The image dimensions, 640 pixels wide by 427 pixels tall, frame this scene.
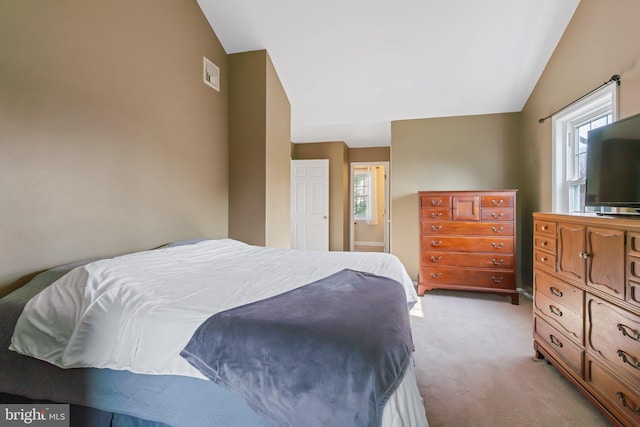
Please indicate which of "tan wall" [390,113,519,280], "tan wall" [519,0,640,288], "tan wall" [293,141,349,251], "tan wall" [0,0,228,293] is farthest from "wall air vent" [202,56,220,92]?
"tan wall" [519,0,640,288]

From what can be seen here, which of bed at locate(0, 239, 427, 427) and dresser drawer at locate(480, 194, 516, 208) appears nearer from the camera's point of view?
bed at locate(0, 239, 427, 427)

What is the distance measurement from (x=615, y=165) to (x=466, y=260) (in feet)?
6.57

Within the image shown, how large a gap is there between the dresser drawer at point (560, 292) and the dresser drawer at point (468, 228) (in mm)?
1290

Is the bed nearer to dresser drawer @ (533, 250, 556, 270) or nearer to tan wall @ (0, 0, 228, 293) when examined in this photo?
tan wall @ (0, 0, 228, 293)

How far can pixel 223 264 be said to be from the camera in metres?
1.91

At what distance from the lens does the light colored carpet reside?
1.55 metres

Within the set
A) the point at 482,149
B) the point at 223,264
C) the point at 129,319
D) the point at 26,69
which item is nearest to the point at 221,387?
the point at 129,319

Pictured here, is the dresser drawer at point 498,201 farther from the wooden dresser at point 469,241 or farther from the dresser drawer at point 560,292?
the dresser drawer at point 560,292

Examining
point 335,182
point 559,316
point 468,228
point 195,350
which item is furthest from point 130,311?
point 335,182

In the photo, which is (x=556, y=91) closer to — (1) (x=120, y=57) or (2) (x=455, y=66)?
(2) (x=455, y=66)

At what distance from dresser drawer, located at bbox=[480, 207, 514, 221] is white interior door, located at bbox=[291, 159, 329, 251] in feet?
9.14

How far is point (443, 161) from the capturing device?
396 centimetres

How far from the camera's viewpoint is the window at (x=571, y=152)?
2521 mm

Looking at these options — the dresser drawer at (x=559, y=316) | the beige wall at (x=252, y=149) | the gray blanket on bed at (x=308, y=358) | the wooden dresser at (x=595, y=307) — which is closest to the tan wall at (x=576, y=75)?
the wooden dresser at (x=595, y=307)
